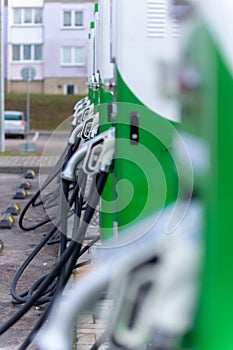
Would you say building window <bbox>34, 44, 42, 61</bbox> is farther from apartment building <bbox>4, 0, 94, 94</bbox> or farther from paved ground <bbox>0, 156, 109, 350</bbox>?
paved ground <bbox>0, 156, 109, 350</bbox>

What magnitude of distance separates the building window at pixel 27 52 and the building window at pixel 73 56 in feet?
6.30

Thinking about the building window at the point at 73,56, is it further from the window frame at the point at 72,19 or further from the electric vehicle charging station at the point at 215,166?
the electric vehicle charging station at the point at 215,166

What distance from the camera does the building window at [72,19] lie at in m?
49.1

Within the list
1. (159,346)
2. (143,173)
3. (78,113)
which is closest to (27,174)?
(78,113)

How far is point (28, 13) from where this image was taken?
50.8 meters

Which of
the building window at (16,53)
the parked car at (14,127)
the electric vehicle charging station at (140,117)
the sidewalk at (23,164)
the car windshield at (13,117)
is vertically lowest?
the parked car at (14,127)

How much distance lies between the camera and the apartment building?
4928cm

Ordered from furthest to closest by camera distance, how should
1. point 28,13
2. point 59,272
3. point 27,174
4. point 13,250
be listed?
point 28,13
point 27,174
point 13,250
point 59,272

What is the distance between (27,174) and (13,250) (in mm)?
6688

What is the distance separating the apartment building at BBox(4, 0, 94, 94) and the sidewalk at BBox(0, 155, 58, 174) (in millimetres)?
30742

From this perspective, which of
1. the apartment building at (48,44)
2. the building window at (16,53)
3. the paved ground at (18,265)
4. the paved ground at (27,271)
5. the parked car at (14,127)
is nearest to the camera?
the paved ground at (27,271)

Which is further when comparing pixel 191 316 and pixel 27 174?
pixel 27 174

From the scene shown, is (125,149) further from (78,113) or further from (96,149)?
(78,113)

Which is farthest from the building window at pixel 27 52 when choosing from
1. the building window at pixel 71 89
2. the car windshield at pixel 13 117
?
the car windshield at pixel 13 117
